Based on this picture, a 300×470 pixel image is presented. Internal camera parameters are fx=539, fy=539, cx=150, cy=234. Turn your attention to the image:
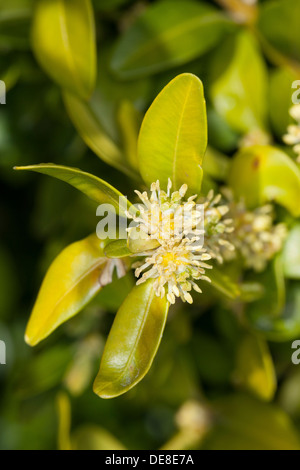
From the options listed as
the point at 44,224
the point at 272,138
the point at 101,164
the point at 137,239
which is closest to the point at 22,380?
the point at 44,224

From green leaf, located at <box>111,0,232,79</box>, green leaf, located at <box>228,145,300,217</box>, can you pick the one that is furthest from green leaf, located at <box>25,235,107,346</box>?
green leaf, located at <box>111,0,232,79</box>

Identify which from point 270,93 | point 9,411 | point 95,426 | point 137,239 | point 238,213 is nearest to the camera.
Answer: point 137,239

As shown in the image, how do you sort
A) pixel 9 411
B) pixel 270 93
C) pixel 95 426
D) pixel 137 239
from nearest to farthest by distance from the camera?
Result: 1. pixel 137 239
2. pixel 270 93
3. pixel 95 426
4. pixel 9 411

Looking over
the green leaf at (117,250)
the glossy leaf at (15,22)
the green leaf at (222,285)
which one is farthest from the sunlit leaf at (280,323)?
the glossy leaf at (15,22)

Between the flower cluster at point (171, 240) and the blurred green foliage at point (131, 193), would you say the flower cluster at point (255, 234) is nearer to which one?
the blurred green foliage at point (131, 193)

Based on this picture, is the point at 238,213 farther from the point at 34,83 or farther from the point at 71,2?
the point at 34,83

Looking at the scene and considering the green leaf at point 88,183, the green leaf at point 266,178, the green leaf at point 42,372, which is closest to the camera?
the green leaf at point 88,183
